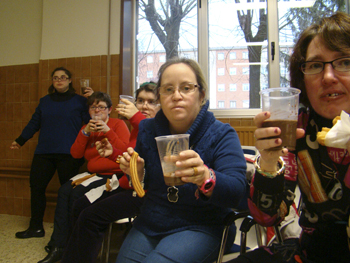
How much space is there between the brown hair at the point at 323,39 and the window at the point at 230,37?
2.15 meters

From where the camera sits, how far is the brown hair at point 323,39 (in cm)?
83

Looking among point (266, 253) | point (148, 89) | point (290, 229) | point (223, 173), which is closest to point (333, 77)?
point (223, 173)

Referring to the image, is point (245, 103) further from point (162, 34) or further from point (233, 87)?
point (162, 34)

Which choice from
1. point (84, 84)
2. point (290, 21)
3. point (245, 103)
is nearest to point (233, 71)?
point (245, 103)

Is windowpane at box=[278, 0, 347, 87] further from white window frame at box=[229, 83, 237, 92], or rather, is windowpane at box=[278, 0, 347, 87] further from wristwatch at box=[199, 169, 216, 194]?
wristwatch at box=[199, 169, 216, 194]

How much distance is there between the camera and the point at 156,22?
3414mm

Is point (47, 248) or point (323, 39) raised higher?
point (323, 39)

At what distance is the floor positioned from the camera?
7.34 feet

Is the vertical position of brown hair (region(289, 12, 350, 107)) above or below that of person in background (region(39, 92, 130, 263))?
above

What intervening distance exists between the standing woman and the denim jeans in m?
1.96

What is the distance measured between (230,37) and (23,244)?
135 inches

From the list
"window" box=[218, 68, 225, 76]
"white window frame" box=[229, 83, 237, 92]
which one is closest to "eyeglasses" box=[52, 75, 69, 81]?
→ "window" box=[218, 68, 225, 76]

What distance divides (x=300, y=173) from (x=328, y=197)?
0.12m

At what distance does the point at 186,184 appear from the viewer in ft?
3.71
